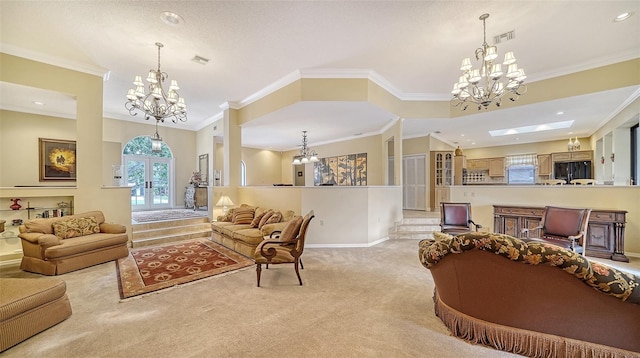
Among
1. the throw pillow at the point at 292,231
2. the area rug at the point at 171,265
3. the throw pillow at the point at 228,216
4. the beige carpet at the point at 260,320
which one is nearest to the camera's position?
the beige carpet at the point at 260,320

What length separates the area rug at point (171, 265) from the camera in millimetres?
3332

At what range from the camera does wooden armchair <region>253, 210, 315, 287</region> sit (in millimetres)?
3375

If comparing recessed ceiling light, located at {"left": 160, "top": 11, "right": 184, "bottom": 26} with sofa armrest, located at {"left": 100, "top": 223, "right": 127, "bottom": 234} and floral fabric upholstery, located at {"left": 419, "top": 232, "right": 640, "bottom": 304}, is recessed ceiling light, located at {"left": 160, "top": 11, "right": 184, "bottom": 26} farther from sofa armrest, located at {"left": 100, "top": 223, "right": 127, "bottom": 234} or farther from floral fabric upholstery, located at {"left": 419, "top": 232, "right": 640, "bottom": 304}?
floral fabric upholstery, located at {"left": 419, "top": 232, "right": 640, "bottom": 304}

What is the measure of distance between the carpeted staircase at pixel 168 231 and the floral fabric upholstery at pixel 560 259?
5947 millimetres

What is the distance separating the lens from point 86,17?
10.6 feet

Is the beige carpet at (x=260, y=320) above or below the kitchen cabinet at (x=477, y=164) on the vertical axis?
below

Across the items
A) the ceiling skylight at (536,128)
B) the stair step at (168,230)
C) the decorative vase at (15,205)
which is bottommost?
the stair step at (168,230)

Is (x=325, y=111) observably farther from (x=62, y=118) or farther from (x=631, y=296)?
(x=62, y=118)

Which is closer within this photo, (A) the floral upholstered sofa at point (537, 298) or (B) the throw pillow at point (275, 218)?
(A) the floral upholstered sofa at point (537, 298)

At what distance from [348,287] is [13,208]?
19.8 feet

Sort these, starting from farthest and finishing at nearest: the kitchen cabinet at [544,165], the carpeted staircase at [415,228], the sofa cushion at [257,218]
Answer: the kitchen cabinet at [544,165], the carpeted staircase at [415,228], the sofa cushion at [257,218]

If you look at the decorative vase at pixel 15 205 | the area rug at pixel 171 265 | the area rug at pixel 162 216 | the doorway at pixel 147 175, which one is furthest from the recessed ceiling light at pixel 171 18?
the doorway at pixel 147 175

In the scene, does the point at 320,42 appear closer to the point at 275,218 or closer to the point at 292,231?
the point at 292,231

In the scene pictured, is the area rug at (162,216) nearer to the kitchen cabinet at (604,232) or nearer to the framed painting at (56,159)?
the framed painting at (56,159)
